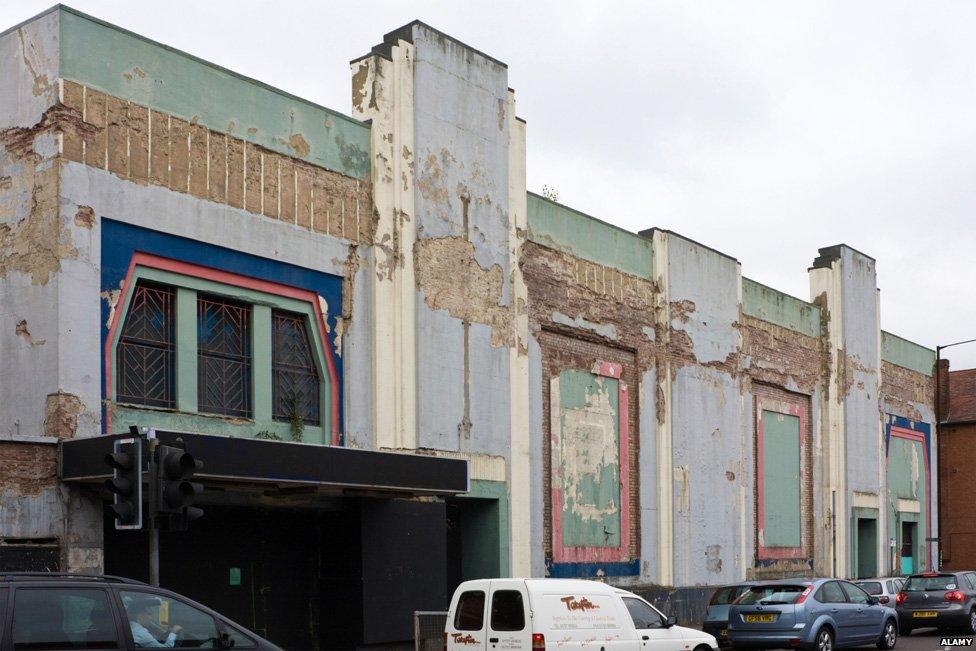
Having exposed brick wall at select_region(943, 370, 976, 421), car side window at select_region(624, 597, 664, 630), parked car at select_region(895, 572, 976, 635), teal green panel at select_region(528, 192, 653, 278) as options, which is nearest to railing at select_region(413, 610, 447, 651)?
car side window at select_region(624, 597, 664, 630)

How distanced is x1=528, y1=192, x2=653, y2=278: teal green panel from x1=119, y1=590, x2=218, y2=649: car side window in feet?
47.9

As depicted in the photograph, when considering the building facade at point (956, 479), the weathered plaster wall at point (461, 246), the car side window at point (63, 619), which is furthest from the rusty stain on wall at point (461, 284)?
the building facade at point (956, 479)

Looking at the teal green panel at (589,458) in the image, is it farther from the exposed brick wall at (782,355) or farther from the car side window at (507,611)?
the car side window at (507,611)

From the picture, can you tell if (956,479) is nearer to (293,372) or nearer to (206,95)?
(293,372)

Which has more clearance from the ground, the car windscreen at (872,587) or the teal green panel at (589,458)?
the teal green panel at (589,458)

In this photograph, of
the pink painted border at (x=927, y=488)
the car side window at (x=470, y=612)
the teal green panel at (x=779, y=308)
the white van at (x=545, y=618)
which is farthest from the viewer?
the pink painted border at (x=927, y=488)

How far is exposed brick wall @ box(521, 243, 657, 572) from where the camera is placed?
2477 cm

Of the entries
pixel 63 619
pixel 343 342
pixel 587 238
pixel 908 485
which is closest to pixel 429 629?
pixel 343 342

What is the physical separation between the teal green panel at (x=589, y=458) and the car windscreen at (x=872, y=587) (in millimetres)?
5147

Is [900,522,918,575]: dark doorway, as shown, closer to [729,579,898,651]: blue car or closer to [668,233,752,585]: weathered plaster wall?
[668,233,752,585]: weathered plaster wall

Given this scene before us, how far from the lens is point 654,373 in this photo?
28484 mm

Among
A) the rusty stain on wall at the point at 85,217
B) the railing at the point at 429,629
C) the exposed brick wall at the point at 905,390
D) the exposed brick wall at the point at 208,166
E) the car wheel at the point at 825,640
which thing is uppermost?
the exposed brick wall at the point at 208,166

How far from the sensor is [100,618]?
34.7ft

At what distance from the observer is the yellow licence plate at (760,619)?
67.8 feet
